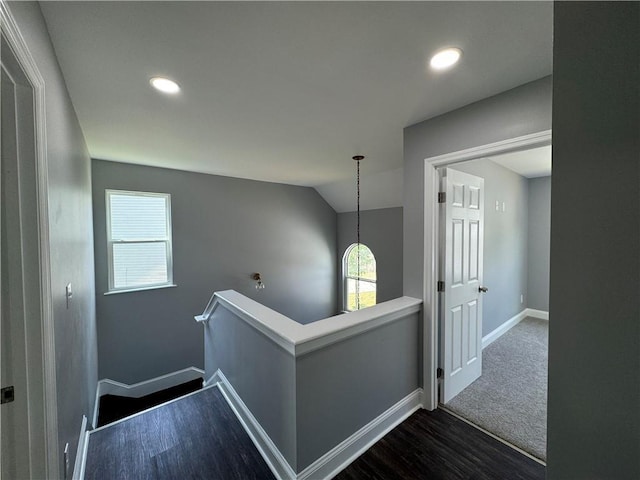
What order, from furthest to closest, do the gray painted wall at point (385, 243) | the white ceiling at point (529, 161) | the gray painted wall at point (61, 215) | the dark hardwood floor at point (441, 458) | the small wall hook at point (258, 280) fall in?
the gray painted wall at point (385, 243) → the small wall hook at point (258, 280) → the white ceiling at point (529, 161) → the dark hardwood floor at point (441, 458) → the gray painted wall at point (61, 215)

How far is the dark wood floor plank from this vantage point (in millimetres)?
1611

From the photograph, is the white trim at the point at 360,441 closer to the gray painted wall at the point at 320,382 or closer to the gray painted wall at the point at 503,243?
the gray painted wall at the point at 320,382

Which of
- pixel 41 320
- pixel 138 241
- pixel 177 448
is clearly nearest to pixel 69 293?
pixel 41 320

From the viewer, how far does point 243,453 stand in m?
1.73

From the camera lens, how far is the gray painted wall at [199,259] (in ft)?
11.2

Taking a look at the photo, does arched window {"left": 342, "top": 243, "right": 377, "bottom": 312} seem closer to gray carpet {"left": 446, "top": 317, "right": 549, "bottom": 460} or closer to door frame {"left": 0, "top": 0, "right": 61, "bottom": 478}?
gray carpet {"left": 446, "top": 317, "right": 549, "bottom": 460}

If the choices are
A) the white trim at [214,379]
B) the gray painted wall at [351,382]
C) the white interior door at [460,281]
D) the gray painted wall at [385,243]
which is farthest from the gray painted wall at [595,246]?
the gray painted wall at [385,243]

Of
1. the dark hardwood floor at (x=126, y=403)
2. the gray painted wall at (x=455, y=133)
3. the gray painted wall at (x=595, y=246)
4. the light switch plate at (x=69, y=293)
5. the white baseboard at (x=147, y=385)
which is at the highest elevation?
the gray painted wall at (x=455, y=133)

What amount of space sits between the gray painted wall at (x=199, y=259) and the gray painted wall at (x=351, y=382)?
10.3 feet

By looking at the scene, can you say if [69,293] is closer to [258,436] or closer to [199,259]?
[258,436]

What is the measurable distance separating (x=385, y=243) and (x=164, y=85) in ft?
13.8

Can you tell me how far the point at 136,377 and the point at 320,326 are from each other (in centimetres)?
354

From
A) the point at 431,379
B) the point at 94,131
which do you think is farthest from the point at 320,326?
the point at 94,131

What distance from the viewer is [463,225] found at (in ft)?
7.71
